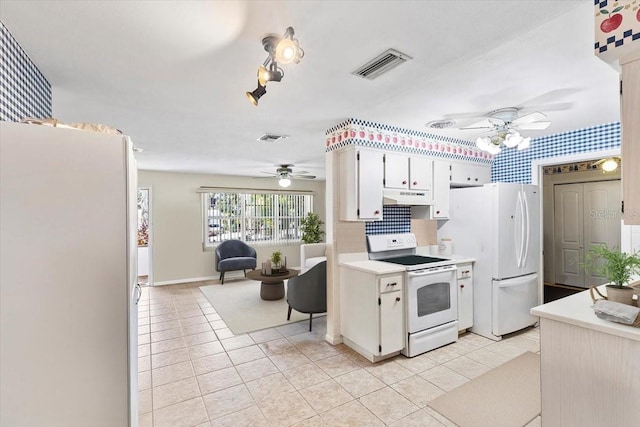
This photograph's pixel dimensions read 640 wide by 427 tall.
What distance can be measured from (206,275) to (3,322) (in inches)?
231

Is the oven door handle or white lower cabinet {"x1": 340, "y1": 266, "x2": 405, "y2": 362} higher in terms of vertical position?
the oven door handle

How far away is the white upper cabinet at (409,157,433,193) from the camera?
11.4 feet

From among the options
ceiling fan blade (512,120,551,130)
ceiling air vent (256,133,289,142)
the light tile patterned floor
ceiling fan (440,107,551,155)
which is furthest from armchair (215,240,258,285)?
ceiling fan blade (512,120,551,130)

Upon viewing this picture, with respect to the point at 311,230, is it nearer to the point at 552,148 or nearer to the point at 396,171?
the point at 396,171

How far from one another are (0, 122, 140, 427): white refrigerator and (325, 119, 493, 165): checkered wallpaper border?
2.19 meters

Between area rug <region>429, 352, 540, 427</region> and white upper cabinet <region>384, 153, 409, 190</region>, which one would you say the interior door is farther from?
white upper cabinet <region>384, 153, 409, 190</region>

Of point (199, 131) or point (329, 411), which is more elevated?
point (199, 131)

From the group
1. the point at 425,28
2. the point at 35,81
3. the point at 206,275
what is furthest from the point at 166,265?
the point at 425,28

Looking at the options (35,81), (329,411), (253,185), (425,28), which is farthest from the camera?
(253,185)

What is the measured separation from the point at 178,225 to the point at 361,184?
15.8 feet

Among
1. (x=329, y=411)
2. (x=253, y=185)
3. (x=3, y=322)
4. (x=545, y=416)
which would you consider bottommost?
(x=329, y=411)

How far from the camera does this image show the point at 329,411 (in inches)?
85.5

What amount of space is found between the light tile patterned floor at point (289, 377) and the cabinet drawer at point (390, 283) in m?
0.70

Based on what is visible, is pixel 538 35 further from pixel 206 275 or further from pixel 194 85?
pixel 206 275
